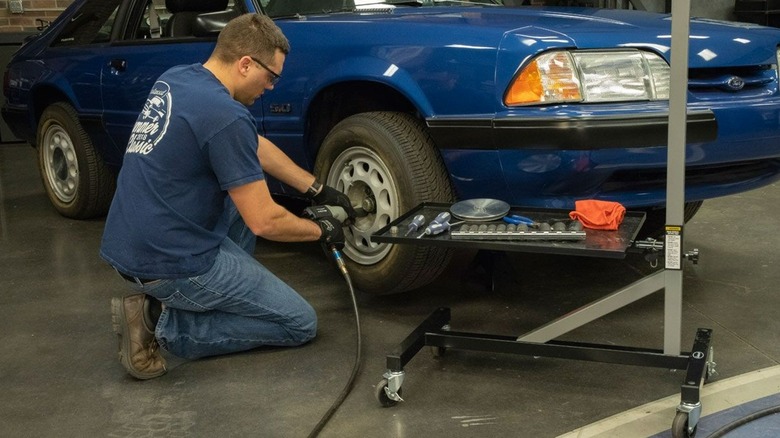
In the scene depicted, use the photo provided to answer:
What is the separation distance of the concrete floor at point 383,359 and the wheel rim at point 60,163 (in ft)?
2.87

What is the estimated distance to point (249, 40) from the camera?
329 centimetres

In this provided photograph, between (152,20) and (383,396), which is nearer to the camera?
(383,396)

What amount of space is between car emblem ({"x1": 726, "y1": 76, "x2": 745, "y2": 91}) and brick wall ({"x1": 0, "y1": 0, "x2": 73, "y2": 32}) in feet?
25.9

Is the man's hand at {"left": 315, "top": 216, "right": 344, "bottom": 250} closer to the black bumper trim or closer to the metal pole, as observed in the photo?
the black bumper trim

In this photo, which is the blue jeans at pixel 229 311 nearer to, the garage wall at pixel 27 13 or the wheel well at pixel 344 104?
the wheel well at pixel 344 104

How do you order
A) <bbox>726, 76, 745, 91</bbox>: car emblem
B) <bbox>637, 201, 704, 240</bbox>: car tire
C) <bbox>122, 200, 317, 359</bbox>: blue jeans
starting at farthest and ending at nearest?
<bbox>637, 201, 704, 240</bbox>: car tire
<bbox>726, 76, 745, 91</bbox>: car emblem
<bbox>122, 200, 317, 359</bbox>: blue jeans

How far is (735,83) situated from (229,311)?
78.7 inches

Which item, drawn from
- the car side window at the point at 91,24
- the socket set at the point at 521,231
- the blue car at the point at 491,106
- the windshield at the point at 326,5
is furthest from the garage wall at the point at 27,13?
the socket set at the point at 521,231

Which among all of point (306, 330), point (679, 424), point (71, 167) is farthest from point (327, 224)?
point (71, 167)

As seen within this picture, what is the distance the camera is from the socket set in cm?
305

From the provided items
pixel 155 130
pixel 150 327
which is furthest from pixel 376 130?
pixel 150 327

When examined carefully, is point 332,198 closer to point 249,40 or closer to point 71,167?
point 249,40

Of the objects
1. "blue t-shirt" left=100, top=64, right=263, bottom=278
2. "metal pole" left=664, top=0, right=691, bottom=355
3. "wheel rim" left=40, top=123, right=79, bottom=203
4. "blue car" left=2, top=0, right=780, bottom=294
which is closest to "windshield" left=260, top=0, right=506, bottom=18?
"blue car" left=2, top=0, right=780, bottom=294

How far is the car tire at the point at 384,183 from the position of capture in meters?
3.71
